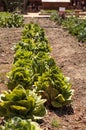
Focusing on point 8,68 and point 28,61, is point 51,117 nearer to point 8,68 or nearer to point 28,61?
point 28,61

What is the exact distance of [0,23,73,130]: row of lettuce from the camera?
5582 mm

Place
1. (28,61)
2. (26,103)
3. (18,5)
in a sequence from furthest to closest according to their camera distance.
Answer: (18,5)
(28,61)
(26,103)

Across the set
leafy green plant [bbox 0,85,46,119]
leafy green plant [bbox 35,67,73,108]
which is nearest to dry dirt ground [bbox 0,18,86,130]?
leafy green plant [bbox 35,67,73,108]

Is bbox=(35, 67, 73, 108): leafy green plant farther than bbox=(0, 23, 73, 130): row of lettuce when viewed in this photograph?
Yes

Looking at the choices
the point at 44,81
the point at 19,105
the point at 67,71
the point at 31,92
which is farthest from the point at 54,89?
the point at 67,71

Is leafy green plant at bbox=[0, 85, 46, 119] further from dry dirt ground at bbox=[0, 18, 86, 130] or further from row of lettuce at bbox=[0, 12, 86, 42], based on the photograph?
row of lettuce at bbox=[0, 12, 86, 42]

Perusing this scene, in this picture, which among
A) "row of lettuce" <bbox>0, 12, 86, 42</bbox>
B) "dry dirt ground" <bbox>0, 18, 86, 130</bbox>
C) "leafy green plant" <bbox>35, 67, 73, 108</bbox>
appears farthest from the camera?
"row of lettuce" <bbox>0, 12, 86, 42</bbox>

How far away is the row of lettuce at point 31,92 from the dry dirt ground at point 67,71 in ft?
0.83

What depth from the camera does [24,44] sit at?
1045 centimetres

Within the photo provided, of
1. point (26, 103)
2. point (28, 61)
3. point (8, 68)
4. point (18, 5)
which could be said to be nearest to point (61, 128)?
point (26, 103)

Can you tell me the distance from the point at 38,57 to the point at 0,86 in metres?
1.06

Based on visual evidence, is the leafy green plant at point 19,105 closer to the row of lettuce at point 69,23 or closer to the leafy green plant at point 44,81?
the leafy green plant at point 44,81

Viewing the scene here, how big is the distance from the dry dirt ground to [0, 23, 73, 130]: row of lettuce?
0.83 feet

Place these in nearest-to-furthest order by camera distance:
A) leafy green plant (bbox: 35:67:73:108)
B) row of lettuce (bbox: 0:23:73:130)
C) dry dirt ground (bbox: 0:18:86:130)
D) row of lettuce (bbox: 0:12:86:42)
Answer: row of lettuce (bbox: 0:23:73:130), dry dirt ground (bbox: 0:18:86:130), leafy green plant (bbox: 35:67:73:108), row of lettuce (bbox: 0:12:86:42)
